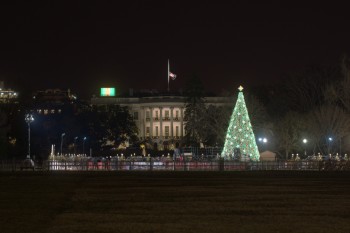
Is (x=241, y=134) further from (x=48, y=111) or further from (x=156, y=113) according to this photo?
(x=156, y=113)

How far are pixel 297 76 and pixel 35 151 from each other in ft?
120

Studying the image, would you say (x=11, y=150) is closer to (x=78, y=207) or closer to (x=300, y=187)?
(x=300, y=187)

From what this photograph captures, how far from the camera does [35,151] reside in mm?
103125

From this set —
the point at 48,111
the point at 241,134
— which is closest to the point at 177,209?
the point at 241,134

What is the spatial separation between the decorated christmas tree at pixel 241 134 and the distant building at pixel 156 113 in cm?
9994

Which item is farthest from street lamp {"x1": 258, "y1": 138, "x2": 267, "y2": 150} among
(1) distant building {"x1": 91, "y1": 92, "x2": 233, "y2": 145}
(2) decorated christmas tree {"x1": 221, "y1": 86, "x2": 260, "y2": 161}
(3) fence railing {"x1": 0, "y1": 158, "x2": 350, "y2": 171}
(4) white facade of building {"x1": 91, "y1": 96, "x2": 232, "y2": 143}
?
A: (4) white facade of building {"x1": 91, "y1": 96, "x2": 232, "y2": 143}

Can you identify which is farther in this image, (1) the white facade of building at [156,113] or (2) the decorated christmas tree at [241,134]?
(1) the white facade of building at [156,113]

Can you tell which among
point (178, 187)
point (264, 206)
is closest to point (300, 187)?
point (178, 187)

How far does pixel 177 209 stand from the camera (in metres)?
26.8

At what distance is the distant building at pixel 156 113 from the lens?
566 feet

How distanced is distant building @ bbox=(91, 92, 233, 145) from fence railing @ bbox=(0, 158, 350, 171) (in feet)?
333

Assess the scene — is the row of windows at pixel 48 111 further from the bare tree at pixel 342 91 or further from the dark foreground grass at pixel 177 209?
the dark foreground grass at pixel 177 209

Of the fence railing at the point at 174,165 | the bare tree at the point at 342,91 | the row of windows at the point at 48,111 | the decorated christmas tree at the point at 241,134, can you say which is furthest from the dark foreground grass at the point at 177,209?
the row of windows at the point at 48,111

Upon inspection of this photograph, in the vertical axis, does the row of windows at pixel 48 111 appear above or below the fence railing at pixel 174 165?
above
